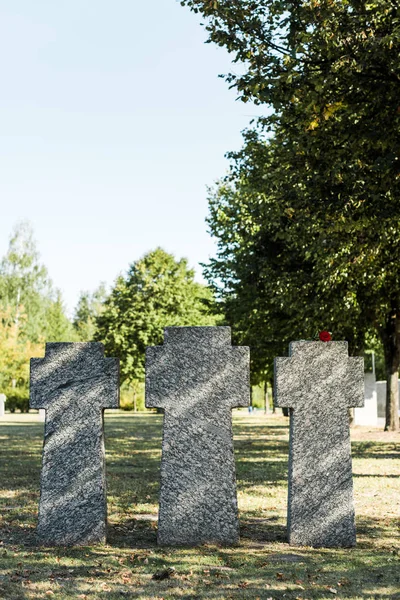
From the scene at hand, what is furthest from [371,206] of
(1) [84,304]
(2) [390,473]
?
(1) [84,304]

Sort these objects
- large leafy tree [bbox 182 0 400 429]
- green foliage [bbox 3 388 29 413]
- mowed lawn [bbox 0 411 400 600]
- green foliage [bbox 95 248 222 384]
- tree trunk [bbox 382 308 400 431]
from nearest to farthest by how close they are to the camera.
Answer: mowed lawn [bbox 0 411 400 600] < large leafy tree [bbox 182 0 400 429] < tree trunk [bbox 382 308 400 431] < green foliage [bbox 95 248 222 384] < green foliage [bbox 3 388 29 413]

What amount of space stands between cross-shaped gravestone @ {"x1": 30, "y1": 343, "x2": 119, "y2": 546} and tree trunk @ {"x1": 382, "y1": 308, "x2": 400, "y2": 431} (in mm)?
20339

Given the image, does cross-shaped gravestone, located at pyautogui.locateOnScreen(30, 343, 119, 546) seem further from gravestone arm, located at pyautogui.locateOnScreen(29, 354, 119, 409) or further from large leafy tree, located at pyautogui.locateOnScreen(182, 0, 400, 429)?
large leafy tree, located at pyautogui.locateOnScreen(182, 0, 400, 429)

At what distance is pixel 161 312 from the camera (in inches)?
2089

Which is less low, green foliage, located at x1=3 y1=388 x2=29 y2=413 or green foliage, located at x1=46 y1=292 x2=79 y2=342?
green foliage, located at x1=46 y1=292 x2=79 y2=342

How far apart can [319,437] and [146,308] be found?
153 ft

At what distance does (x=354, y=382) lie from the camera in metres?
7.50

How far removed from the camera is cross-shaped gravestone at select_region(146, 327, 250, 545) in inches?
284

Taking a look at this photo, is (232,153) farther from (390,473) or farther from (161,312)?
(161,312)

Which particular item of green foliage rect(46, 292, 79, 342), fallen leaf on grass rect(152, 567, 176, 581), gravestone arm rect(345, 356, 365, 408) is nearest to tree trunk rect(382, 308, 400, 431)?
gravestone arm rect(345, 356, 365, 408)

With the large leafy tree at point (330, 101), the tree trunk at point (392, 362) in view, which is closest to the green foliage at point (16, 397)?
the tree trunk at point (392, 362)

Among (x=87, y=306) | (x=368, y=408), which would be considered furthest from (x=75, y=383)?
(x=87, y=306)

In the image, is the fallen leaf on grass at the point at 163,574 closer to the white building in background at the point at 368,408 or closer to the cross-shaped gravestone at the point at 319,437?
the cross-shaped gravestone at the point at 319,437

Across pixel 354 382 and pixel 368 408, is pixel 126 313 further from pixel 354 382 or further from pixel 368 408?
pixel 354 382
